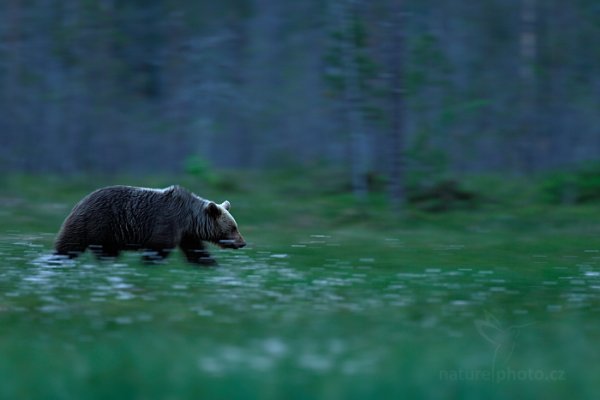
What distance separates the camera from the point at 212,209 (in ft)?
44.8

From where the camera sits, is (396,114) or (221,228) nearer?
(221,228)

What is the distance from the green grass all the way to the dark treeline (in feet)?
55.8

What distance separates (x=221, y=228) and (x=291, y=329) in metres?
5.47

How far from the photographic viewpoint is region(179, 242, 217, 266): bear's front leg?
13200 mm

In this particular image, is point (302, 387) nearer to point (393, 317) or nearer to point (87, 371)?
point (87, 371)

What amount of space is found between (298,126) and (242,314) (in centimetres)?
3176

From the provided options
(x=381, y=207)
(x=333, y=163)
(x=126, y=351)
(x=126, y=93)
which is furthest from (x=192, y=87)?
(x=126, y=351)

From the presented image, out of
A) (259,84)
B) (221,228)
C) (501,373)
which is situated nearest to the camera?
(501,373)

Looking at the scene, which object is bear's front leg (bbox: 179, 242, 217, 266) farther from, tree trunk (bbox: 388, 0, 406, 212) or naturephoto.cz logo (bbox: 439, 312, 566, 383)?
tree trunk (bbox: 388, 0, 406, 212)

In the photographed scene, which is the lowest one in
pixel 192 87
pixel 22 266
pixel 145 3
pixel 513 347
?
pixel 513 347

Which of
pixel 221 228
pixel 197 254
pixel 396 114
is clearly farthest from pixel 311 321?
pixel 396 114

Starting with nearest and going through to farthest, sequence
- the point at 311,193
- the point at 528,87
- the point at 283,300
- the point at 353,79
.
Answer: the point at 283,300, the point at 353,79, the point at 311,193, the point at 528,87

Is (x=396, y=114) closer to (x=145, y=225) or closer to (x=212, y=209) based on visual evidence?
(x=212, y=209)

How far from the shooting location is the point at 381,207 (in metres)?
26.2
